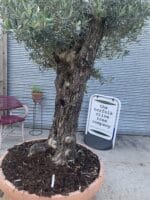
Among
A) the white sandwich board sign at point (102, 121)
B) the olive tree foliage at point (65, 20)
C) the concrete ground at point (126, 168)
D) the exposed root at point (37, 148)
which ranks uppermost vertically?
the olive tree foliage at point (65, 20)

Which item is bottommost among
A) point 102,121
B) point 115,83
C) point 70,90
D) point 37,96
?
point 102,121

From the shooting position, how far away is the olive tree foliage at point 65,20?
1.94m

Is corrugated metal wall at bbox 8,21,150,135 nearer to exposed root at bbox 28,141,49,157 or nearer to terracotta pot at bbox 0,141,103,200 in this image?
exposed root at bbox 28,141,49,157

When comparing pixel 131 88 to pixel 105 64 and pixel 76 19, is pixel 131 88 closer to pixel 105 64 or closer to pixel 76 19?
pixel 105 64

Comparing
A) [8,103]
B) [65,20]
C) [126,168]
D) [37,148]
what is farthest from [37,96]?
[65,20]

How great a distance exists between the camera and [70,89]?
8.52 ft

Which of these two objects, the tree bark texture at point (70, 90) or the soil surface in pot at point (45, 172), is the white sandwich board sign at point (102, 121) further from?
the tree bark texture at point (70, 90)

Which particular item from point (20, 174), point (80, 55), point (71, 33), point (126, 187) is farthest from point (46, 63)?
point (126, 187)

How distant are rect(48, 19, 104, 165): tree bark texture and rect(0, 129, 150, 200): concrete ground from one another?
2.28ft

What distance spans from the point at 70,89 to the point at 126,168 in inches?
61.6

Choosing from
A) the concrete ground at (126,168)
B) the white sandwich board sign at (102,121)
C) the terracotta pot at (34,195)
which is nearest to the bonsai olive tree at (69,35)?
the terracotta pot at (34,195)

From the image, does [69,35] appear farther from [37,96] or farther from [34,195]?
[37,96]

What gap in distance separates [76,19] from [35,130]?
2.75 metres

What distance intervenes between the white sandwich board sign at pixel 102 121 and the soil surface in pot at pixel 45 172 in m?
1.28
